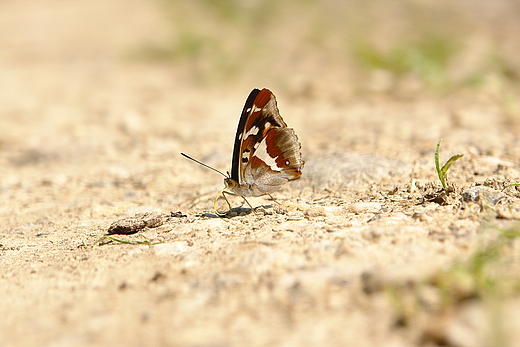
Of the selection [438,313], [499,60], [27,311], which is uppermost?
[499,60]

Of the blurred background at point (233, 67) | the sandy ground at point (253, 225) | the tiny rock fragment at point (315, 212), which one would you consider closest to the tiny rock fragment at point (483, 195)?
the sandy ground at point (253, 225)

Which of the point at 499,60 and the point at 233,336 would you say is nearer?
the point at 233,336

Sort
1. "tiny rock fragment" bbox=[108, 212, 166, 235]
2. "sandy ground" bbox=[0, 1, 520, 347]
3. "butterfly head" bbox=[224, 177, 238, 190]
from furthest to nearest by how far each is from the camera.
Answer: "butterfly head" bbox=[224, 177, 238, 190] → "tiny rock fragment" bbox=[108, 212, 166, 235] → "sandy ground" bbox=[0, 1, 520, 347]

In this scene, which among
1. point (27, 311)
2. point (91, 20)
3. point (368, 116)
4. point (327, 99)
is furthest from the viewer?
point (91, 20)

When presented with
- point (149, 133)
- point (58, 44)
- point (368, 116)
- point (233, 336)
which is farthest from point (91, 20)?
point (233, 336)

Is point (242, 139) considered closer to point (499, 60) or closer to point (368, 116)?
point (368, 116)

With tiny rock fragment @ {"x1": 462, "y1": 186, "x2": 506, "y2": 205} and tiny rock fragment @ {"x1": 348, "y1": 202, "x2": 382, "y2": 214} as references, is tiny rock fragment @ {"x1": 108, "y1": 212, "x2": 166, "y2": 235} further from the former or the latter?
tiny rock fragment @ {"x1": 462, "y1": 186, "x2": 506, "y2": 205}

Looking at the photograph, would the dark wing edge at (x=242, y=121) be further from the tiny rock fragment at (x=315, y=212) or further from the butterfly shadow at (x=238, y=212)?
the tiny rock fragment at (x=315, y=212)

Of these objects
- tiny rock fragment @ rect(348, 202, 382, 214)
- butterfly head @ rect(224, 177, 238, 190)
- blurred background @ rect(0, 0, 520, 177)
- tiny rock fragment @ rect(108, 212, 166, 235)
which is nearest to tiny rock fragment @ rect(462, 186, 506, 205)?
tiny rock fragment @ rect(348, 202, 382, 214)

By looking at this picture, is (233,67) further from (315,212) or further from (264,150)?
(315,212)
